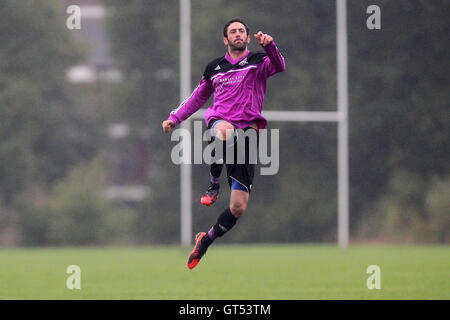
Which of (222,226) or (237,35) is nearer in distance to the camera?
(237,35)

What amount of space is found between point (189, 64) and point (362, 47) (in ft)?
10.1

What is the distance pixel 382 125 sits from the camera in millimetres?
15164

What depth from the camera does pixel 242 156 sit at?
6949 millimetres

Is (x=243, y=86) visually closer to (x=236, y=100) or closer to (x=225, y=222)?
(x=236, y=100)

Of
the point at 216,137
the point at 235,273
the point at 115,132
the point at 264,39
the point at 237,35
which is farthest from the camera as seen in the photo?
the point at 115,132

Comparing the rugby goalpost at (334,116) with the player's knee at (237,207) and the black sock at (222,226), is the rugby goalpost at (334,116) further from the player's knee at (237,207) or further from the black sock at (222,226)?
the player's knee at (237,207)

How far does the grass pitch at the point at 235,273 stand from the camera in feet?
26.9

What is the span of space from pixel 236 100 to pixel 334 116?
296 inches

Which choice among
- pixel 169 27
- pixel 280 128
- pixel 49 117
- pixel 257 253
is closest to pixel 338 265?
pixel 257 253

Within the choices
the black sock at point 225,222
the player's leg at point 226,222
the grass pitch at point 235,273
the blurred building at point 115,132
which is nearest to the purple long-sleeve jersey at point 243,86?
the player's leg at point 226,222

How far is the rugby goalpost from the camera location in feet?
45.1

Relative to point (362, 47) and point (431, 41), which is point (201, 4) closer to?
point (362, 47)

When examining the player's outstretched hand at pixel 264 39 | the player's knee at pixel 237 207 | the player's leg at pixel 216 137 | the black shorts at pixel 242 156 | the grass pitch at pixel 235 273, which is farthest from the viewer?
the grass pitch at pixel 235 273

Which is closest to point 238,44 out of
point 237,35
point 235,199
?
point 237,35
